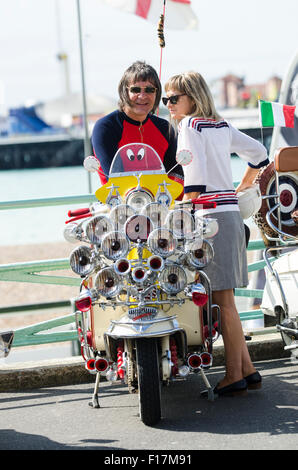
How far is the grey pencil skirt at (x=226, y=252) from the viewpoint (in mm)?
5020

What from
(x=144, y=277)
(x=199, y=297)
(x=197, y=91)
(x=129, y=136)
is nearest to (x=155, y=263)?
(x=144, y=277)

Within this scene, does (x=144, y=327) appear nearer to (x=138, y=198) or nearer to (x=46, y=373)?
(x=138, y=198)

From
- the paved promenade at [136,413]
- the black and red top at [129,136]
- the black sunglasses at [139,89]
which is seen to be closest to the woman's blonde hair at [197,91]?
the black sunglasses at [139,89]

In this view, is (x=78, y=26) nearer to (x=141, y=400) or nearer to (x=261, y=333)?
(x=261, y=333)

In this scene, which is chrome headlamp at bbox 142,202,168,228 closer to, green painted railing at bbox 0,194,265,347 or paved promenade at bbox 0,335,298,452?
paved promenade at bbox 0,335,298,452

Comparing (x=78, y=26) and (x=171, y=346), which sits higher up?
(x=78, y=26)

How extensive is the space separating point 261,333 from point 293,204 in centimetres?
129

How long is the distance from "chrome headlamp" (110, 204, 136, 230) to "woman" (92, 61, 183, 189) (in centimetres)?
52

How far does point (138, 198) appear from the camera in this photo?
15.4ft

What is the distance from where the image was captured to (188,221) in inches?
181

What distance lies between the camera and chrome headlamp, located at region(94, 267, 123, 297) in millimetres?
4523
